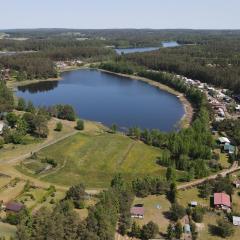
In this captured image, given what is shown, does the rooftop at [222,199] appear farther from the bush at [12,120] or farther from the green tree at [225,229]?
the bush at [12,120]

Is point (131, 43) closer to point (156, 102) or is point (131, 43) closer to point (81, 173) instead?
point (156, 102)

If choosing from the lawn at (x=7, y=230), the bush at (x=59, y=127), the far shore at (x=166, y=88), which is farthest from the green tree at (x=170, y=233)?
the far shore at (x=166, y=88)

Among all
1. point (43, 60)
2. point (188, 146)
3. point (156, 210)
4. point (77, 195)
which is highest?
point (43, 60)

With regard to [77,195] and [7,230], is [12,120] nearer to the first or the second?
[77,195]

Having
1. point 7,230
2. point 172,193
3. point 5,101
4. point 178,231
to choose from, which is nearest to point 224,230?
point 178,231

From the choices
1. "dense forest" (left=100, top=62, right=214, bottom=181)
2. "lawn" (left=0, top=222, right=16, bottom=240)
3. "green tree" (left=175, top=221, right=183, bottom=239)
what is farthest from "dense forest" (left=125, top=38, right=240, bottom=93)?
"lawn" (left=0, top=222, right=16, bottom=240)

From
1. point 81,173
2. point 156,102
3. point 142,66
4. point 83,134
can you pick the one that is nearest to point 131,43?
point 142,66
